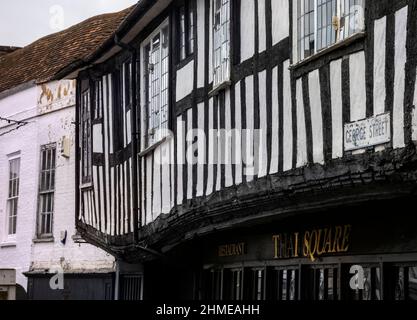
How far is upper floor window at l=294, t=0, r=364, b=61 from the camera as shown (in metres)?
6.98

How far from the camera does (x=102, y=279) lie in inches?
569

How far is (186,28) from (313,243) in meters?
3.57

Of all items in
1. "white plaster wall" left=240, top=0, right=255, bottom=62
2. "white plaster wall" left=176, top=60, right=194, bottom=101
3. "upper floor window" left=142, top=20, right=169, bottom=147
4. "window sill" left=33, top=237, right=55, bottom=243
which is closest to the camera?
"white plaster wall" left=240, top=0, right=255, bottom=62

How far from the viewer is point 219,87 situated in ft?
30.7

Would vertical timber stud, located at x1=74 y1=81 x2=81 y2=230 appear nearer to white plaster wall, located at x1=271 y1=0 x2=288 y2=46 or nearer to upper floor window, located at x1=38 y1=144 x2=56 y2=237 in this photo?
upper floor window, located at x1=38 y1=144 x2=56 y2=237

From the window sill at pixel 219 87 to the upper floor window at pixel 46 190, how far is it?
297 inches

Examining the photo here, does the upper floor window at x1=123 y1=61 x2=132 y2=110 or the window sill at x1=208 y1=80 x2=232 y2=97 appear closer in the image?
the window sill at x1=208 y1=80 x2=232 y2=97

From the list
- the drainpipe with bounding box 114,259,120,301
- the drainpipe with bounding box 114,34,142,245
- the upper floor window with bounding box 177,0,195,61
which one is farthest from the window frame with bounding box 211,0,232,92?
the drainpipe with bounding box 114,259,120,301

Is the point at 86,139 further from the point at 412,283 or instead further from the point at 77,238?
the point at 412,283

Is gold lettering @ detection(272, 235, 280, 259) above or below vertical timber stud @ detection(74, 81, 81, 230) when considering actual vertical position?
below

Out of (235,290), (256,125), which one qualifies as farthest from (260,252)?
(256,125)

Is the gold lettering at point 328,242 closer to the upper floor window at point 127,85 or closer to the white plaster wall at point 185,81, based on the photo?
the white plaster wall at point 185,81

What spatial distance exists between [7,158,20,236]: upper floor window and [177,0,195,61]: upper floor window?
26.6 ft
